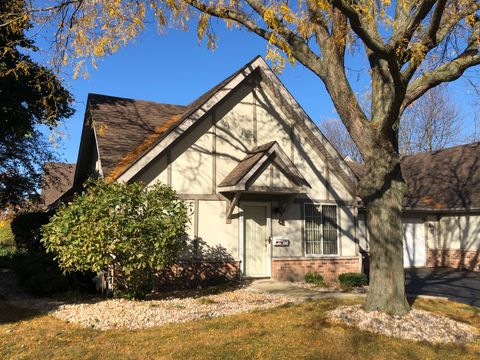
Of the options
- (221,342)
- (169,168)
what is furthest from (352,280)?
(221,342)

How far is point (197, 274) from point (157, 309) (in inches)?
134

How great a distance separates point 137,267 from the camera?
10094 mm

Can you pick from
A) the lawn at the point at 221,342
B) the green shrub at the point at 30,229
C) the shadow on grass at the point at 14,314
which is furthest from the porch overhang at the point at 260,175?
the green shrub at the point at 30,229

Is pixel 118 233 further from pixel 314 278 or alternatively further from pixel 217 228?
pixel 314 278

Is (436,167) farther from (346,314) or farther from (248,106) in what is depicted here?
(346,314)

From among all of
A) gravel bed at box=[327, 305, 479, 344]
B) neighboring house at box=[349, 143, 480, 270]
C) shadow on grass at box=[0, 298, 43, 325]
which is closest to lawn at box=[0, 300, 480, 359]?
shadow on grass at box=[0, 298, 43, 325]

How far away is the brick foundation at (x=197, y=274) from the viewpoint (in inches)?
495

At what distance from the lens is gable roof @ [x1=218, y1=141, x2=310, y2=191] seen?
12547mm

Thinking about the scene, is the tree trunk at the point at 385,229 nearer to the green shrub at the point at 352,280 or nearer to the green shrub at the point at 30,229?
the green shrub at the point at 352,280

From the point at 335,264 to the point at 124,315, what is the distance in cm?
802

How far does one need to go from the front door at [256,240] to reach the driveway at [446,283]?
4.59 meters

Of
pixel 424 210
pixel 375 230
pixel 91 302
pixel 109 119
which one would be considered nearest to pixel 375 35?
pixel 375 230

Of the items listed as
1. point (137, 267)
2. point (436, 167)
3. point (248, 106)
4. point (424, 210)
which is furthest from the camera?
point (436, 167)

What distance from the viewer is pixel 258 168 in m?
12.8
